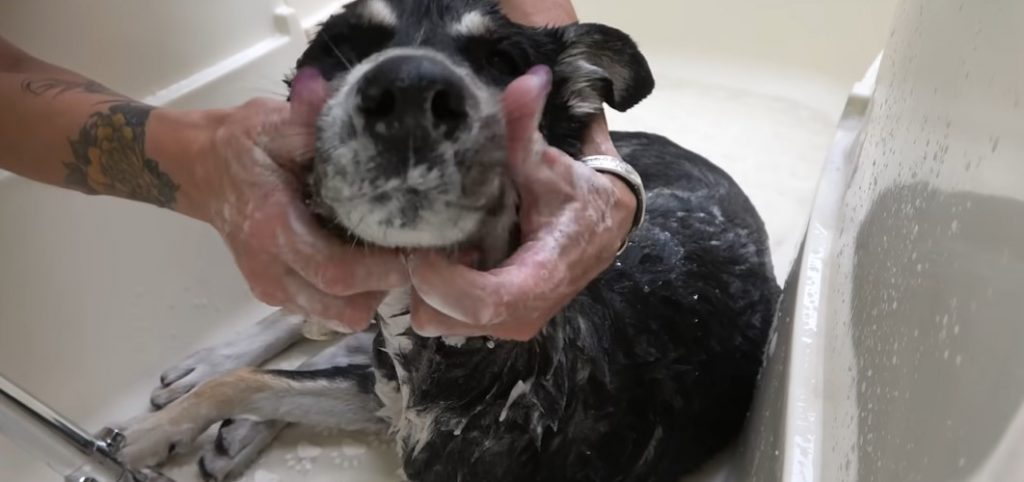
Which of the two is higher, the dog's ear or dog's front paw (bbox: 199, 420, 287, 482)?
the dog's ear

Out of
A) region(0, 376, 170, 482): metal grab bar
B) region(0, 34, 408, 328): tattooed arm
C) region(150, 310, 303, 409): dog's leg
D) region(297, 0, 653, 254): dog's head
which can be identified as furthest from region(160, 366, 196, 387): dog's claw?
region(297, 0, 653, 254): dog's head

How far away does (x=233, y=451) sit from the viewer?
177cm

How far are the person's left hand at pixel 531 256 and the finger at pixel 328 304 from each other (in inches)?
2.3

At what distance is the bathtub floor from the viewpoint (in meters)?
1.80

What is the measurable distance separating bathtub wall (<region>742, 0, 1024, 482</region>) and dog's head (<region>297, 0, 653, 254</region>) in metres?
0.45

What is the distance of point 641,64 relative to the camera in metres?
1.33

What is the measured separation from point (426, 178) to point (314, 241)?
0.49ft

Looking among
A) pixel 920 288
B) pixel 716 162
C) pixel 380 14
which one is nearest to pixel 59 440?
pixel 380 14

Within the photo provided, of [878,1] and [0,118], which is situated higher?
→ [878,1]

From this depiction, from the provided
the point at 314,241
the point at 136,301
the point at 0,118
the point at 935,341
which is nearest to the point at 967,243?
the point at 935,341

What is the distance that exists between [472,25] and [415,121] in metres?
0.38

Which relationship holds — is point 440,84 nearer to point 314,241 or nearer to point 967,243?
point 314,241

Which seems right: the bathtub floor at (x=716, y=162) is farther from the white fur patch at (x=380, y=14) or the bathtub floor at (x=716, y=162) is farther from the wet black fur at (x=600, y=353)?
the white fur patch at (x=380, y=14)

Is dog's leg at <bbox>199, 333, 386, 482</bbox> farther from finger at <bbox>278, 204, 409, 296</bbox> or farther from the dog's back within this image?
finger at <bbox>278, 204, 409, 296</bbox>
